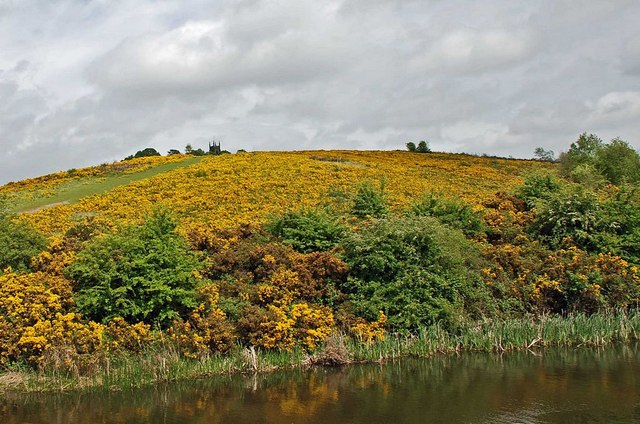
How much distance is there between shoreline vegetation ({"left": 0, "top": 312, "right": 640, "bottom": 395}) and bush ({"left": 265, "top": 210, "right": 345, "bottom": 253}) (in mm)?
6224

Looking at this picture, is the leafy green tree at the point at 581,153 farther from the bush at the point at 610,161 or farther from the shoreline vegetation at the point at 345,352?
the shoreline vegetation at the point at 345,352

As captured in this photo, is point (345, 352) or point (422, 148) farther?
point (422, 148)

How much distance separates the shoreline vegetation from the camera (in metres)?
16.8

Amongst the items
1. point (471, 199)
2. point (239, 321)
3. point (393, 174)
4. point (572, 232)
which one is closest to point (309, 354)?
point (239, 321)

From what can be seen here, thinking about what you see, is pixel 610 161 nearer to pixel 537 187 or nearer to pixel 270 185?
pixel 537 187

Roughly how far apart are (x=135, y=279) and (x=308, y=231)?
324 inches

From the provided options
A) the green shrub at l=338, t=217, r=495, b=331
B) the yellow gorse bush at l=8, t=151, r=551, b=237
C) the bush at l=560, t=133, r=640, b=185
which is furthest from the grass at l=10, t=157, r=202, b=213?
the bush at l=560, t=133, r=640, b=185

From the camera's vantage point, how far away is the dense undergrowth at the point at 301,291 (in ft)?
59.9

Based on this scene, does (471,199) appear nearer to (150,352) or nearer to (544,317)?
(544,317)

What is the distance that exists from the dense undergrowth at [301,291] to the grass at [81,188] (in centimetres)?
1528

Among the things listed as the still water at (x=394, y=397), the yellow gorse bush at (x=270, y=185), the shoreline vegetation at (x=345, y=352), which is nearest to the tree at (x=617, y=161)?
the yellow gorse bush at (x=270, y=185)

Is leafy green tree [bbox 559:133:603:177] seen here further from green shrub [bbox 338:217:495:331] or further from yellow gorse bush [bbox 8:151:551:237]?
green shrub [bbox 338:217:495:331]

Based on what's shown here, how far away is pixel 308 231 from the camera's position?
83.2ft

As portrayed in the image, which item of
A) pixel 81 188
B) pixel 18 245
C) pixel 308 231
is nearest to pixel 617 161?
pixel 308 231
